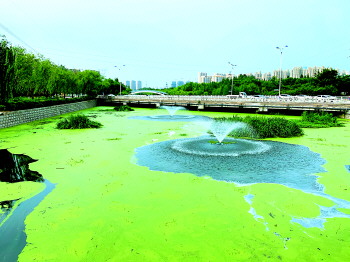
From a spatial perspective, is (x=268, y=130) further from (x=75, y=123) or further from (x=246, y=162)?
(x=75, y=123)

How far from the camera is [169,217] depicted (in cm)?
610

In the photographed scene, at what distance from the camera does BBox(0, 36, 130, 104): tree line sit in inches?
789

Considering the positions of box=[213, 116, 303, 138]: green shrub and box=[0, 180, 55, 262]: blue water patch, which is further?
box=[213, 116, 303, 138]: green shrub

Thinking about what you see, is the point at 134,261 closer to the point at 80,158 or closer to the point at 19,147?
the point at 80,158

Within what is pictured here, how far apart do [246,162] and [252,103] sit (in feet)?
81.6

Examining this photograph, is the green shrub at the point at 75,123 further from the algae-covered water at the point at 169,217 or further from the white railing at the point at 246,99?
the white railing at the point at 246,99

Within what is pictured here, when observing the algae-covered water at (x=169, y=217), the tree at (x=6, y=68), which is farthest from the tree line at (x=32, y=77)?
the algae-covered water at (x=169, y=217)

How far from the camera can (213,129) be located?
1856 centimetres

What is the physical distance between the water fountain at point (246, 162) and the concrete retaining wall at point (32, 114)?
38.9 ft

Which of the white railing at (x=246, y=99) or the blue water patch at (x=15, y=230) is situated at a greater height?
the white railing at (x=246, y=99)

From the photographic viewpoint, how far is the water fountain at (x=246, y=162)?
27.0 ft

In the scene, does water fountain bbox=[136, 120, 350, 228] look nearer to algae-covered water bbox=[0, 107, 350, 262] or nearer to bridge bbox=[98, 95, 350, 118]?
algae-covered water bbox=[0, 107, 350, 262]

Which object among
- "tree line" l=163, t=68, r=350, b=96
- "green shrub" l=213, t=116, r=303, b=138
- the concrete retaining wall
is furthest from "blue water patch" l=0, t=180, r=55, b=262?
"tree line" l=163, t=68, r=350, b=96

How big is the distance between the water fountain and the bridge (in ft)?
58.9
